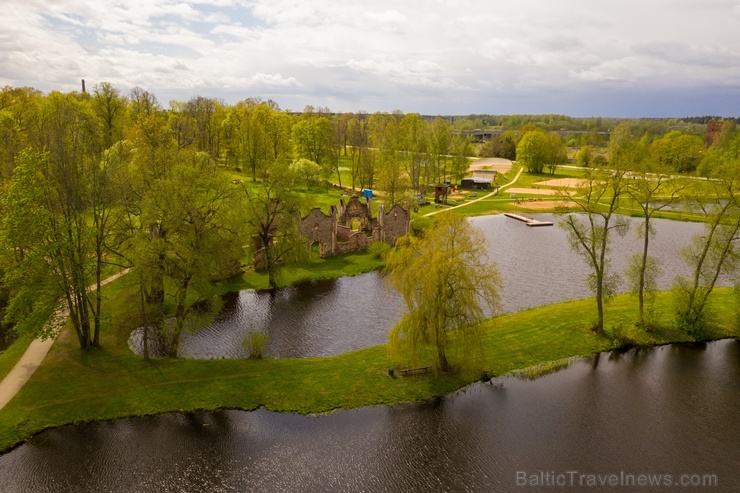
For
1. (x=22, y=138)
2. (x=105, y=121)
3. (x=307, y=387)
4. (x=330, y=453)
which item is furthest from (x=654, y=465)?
(x=105, y=121)

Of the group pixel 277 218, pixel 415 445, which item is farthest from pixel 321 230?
pixel 415 445

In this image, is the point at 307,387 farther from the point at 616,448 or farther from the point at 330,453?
the point at 616,448

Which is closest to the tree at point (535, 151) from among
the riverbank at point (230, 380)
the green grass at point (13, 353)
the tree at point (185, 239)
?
the riverbank at point (230, 380)

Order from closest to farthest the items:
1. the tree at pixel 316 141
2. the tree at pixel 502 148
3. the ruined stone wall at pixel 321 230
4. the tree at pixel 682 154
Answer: the ruined stone wall at pixel 321 230
the tree at pixel 316 141
the tree at pixel 682 154
the tree at pixel 502 148

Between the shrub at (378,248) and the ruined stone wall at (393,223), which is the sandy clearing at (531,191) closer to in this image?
the ruined stone wall at (393,223)

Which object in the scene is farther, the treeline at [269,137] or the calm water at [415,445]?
the treeline at [269,137]

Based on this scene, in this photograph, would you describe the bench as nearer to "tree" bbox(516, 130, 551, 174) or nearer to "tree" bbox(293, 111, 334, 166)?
"tree" bbox(293, 111, 334, 166)
